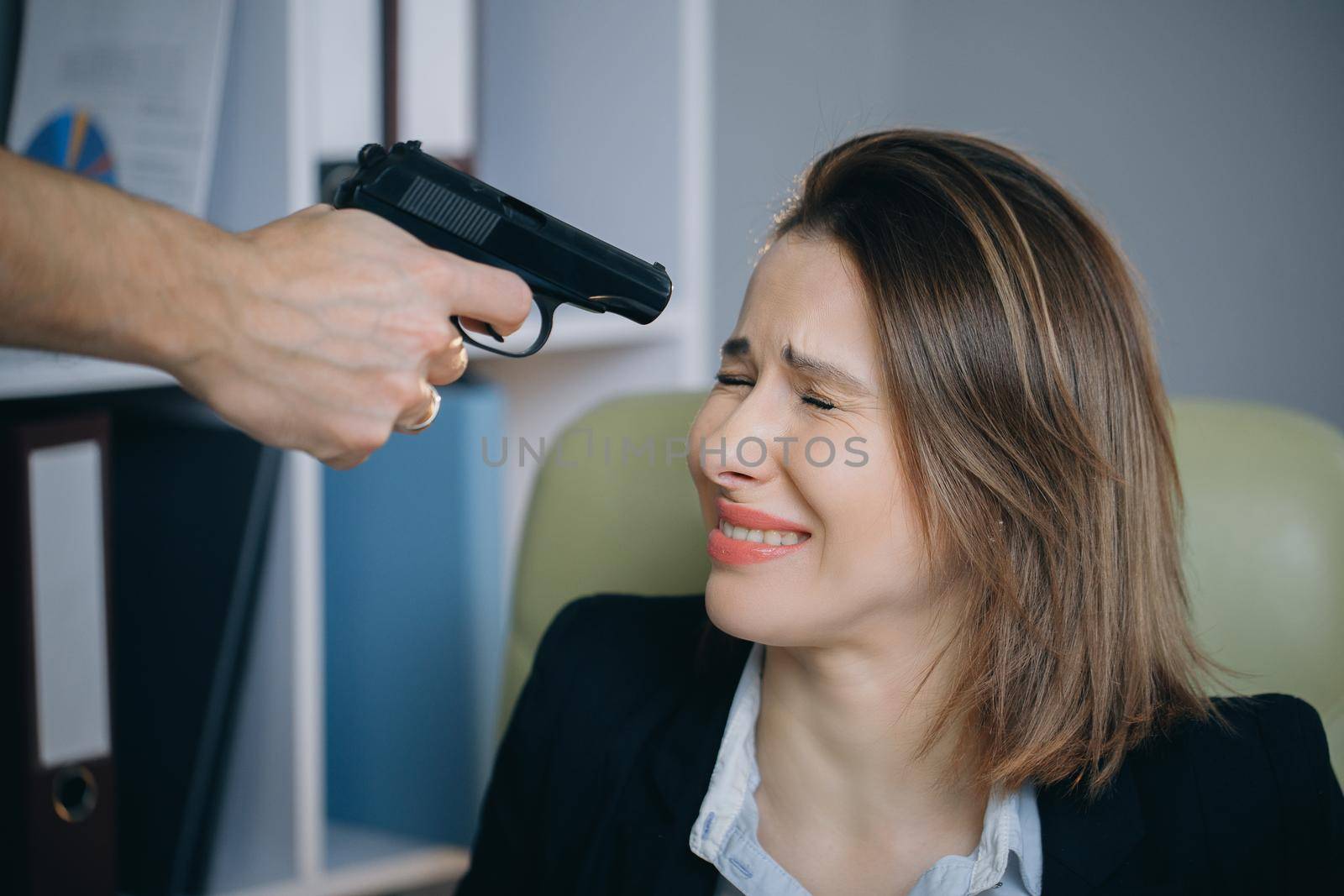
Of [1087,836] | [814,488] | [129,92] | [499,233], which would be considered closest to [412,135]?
[129,92]

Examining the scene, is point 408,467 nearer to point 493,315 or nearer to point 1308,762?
point 493,315

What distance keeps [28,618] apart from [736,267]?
166cm

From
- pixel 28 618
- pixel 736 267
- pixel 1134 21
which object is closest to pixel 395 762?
pixel 28 618

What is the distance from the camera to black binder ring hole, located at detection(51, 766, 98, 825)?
1.19 meters

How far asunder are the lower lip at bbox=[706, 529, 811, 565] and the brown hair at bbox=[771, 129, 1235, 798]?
119mm

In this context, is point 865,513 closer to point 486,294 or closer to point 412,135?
point 486,294

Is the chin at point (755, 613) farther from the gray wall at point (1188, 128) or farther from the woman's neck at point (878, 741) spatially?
the gray wall at point (1188, 128)

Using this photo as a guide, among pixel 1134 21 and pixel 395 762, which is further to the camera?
pixel 1134 21

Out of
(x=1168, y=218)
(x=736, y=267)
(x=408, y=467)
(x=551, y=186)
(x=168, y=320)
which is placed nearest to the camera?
(x=168, y=320)

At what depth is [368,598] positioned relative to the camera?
1.55 metres

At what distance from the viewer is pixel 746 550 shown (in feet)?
3.33

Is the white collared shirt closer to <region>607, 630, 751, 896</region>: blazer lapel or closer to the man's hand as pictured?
<region>607, 630, 751, 896</region>: blazer lapel

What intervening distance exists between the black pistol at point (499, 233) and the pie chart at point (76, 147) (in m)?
0.62

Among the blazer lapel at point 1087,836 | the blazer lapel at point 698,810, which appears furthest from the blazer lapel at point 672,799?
the blazer lapel at point 1087,836
